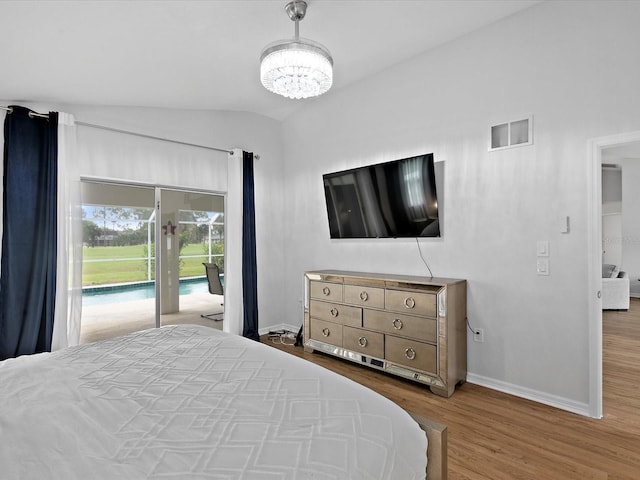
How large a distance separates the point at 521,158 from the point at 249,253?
312 cm

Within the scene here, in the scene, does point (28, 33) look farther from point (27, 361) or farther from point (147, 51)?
point (27, 361)

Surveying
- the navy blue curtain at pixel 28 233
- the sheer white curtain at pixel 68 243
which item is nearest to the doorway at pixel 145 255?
the sheer white curtain at pixel 68 243

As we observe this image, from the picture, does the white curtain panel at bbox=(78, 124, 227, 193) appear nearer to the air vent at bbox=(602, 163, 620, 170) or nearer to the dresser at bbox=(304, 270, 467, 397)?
the dresser at bbox=(304, 270, 467, 397)

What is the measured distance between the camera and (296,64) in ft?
7.04

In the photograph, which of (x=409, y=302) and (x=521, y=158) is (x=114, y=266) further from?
(x=521, y=158)

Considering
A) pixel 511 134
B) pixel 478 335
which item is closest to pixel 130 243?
pixel 478 335

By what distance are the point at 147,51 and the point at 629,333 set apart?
242 inches

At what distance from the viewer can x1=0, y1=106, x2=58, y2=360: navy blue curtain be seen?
2943 millimetres

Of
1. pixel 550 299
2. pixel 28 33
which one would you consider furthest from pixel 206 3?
pixel 550 299

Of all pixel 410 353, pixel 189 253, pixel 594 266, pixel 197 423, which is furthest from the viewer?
pixel 189 253

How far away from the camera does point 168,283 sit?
397 centimetres

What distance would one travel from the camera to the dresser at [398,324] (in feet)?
9.34

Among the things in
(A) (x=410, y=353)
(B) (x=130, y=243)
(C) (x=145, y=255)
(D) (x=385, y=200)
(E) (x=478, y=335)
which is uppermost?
(D) (x=385, y=200)

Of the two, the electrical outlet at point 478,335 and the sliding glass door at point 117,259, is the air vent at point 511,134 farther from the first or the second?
the sliding glass door at point 117,259
